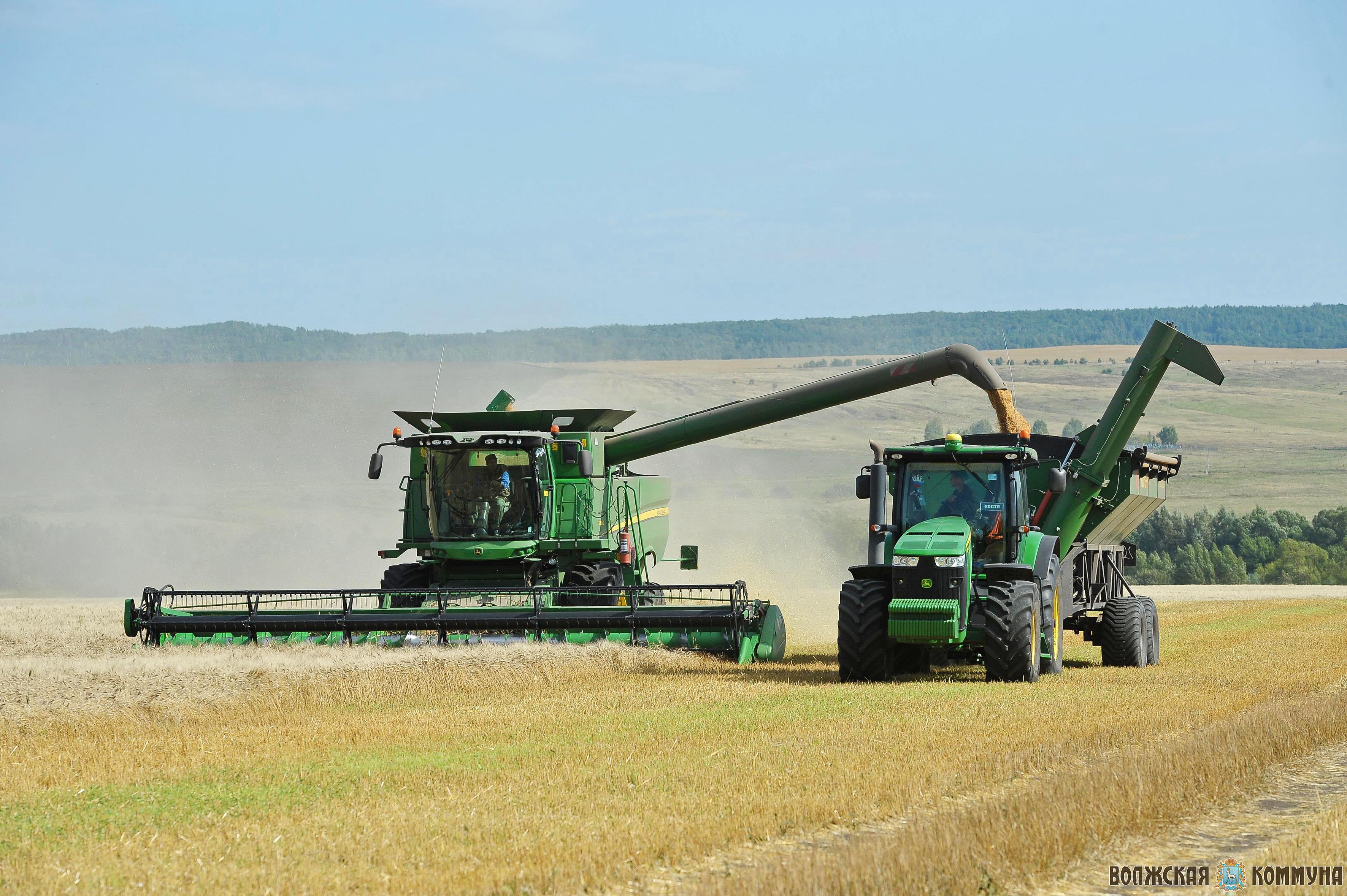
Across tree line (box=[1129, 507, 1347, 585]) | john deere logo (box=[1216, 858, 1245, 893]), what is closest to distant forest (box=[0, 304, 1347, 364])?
tree line (box=[1129, 507, 1347, 585])

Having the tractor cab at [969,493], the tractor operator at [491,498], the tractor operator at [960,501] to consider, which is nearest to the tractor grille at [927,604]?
the tractor cab at [969,493]

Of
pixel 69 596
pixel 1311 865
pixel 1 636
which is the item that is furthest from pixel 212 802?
pixel 69 596

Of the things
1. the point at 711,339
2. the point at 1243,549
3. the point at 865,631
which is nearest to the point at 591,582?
the point at 865,631

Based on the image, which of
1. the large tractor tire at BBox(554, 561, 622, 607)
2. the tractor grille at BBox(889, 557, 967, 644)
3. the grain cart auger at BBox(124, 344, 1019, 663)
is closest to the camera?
the tractor grille at BBox(889, 557, 967, 644)

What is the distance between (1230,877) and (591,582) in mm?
11504

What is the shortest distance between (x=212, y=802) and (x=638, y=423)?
5293cm

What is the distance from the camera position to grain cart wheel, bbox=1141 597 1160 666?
15.4 meters

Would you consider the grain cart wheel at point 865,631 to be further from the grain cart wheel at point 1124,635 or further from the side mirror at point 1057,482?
the grain cart wheel at point 1124,635

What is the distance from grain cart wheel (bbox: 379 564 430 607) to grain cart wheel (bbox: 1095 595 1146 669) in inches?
300

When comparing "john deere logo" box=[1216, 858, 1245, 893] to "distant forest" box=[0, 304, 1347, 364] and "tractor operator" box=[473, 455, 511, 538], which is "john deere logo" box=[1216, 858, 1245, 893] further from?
"distant forest" box=[0, 304, 1347, 364]

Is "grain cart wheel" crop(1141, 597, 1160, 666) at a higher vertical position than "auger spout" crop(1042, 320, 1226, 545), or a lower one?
lower

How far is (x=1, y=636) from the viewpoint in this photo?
663 inches

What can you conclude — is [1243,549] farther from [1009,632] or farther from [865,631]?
[865,631]

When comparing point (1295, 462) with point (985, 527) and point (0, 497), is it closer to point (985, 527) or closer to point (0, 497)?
point (0, 497)
